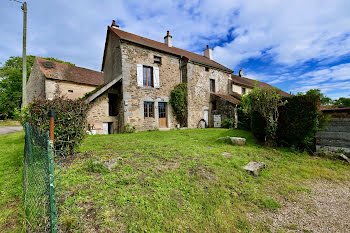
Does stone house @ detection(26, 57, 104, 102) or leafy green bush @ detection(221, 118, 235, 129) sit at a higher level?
stone house @ detection(26, 57, 104, 102)

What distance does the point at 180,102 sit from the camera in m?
13.0

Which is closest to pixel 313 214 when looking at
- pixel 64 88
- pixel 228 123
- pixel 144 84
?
pixel 228 123

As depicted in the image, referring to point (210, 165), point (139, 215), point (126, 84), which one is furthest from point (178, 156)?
point (126, 84)

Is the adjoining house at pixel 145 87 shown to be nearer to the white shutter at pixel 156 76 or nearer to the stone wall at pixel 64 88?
the white shutter at pixel 156 76

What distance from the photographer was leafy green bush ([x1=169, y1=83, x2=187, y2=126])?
1295cm

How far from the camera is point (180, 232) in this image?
75.7 inches

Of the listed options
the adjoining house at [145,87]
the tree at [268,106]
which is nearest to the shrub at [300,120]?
the tree at [268,106]

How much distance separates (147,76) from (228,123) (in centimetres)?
788

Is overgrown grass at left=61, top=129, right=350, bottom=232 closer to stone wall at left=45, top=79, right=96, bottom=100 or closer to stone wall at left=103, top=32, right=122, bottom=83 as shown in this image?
stone wall at left=103, top=32, right=122, bottom=83

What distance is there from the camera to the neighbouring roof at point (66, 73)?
15.8m

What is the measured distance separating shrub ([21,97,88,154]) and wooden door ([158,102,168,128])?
26.5 ft

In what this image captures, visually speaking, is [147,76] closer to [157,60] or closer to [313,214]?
[157,60]

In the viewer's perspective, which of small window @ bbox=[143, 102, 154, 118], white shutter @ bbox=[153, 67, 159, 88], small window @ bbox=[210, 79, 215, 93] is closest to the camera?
small window @ bbox=[143, 102, 154, 118]

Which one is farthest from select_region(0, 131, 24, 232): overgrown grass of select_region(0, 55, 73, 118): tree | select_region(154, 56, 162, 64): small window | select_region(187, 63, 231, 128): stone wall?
select_region(0, 55, 73, 118): tree
